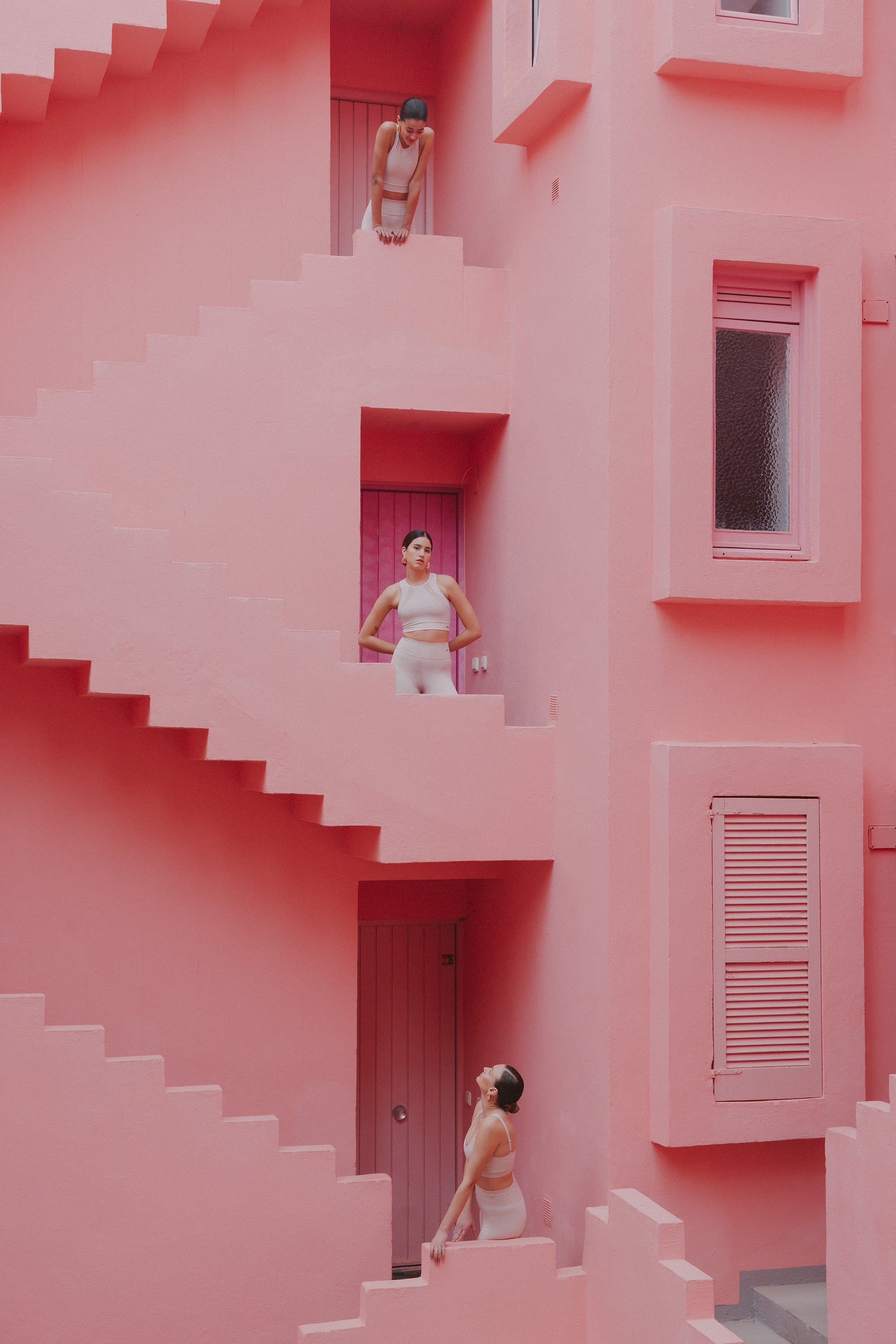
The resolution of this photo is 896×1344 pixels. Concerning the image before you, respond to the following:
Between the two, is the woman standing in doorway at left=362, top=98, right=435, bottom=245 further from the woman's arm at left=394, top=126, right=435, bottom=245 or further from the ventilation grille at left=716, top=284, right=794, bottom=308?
the ventilation grille at left=716, top=284, right=794, bottom=308

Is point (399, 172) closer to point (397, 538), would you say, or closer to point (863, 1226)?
point (397, 538)

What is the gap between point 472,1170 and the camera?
7656mm

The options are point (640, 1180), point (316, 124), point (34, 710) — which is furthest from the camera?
point (316, 124)

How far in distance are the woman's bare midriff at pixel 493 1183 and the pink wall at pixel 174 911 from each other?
2.17 metres

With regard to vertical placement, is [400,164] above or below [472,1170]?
above

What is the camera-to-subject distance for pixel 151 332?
10172 mm

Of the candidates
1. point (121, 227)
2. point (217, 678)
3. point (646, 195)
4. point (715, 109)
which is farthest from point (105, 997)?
point (715, 109)

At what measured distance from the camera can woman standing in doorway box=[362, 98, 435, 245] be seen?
945 centimetres

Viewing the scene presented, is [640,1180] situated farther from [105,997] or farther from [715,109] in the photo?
[715,109]

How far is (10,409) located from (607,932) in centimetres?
542

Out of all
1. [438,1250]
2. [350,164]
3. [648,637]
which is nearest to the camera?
[438,1250]

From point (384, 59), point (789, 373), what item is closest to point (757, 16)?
point (789, 373)

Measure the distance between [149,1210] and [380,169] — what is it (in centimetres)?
669

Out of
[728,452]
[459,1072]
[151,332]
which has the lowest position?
[459,1072]
